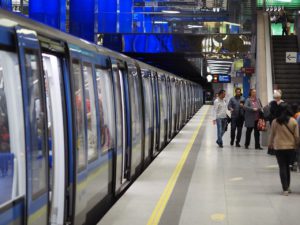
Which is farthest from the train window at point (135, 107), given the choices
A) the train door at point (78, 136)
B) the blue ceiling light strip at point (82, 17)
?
the blue ceiling light strip at point (82, 17)

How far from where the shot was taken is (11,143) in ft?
13.2

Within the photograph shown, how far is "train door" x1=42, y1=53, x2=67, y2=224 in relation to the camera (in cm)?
515

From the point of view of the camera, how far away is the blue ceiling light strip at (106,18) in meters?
31.6

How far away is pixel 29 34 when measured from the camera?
14.6 feet

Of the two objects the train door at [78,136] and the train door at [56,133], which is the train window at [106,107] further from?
the train door at [56,133]

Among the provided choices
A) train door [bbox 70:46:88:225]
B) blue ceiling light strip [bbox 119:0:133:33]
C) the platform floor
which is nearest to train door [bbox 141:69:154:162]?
the platform floor

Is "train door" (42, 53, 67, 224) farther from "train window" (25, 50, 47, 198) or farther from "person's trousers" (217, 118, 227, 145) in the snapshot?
"person's trousers" (217, 118, 227, 145)

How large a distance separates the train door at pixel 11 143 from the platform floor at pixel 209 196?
299cm

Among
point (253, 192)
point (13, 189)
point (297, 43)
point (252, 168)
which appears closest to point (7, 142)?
point (13, 189)

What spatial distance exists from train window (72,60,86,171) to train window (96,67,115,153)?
41.3 inches

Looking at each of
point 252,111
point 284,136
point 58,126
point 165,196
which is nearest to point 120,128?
point 165,196

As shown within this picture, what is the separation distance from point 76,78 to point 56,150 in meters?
1.01

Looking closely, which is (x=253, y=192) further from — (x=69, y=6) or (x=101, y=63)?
(x=69, y=6)

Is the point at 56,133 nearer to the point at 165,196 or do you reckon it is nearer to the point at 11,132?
the point at 11,132
